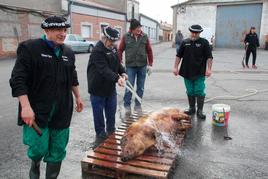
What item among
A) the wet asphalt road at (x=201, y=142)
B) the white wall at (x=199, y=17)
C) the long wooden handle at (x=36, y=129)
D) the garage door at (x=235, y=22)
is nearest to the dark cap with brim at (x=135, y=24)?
the wet asphalt road at (x=201, y=142)

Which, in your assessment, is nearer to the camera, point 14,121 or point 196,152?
point 196,152

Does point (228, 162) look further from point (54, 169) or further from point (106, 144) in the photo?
point (54, 169)

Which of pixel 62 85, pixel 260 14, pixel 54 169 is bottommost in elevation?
pixel 54 169

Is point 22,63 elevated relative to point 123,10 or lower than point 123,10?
lower

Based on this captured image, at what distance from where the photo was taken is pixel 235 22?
29.1 metres

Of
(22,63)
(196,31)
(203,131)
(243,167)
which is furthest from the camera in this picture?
(196,31)

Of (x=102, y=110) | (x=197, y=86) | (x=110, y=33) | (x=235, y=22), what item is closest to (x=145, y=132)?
(x=102, y=110)

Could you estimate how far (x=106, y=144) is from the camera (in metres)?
4.29

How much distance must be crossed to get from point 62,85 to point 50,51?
38 cm

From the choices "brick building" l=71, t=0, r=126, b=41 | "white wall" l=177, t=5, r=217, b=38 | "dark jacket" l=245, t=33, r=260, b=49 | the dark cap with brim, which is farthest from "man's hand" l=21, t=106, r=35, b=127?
"white wall" l=177, t=5, r=217, b=38

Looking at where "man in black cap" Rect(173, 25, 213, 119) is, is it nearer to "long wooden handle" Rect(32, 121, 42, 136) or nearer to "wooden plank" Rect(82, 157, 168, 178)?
"wooden plank" Rect(82, 157, 168, 178)

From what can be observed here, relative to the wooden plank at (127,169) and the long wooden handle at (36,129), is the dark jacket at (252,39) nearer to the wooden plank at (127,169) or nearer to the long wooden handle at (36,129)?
the wooden plank at (127,169)

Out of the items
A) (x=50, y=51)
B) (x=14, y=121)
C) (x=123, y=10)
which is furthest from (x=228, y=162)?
(x=123, y=10)

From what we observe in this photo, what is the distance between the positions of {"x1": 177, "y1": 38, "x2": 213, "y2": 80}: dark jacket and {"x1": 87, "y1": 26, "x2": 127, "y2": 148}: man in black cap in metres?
1.81
